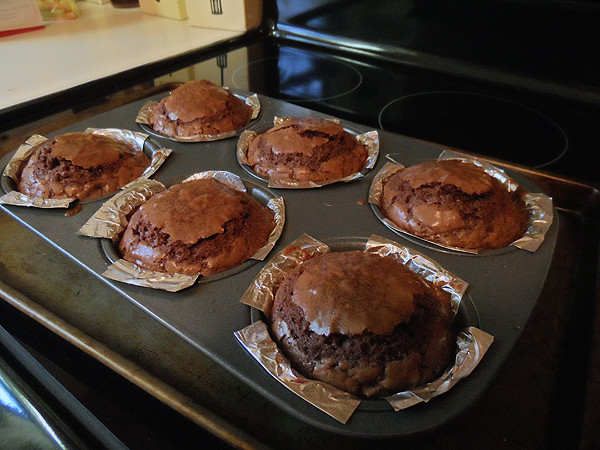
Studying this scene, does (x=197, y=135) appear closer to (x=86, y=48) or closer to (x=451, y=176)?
(x=451, y=176)

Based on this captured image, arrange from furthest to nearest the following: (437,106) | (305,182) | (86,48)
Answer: (86,48) < (437,106) < (305,182)

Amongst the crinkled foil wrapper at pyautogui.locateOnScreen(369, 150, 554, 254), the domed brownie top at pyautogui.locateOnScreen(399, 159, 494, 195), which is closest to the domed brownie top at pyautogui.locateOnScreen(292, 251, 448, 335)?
the crinkled foil wrapper at pyautogui.locateOnScreen(369, 150, 554, 254)

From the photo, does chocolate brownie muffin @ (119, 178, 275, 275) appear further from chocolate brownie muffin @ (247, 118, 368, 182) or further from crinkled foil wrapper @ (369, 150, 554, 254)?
crinkled foil wrapper @ (369, 150, 554, 254)

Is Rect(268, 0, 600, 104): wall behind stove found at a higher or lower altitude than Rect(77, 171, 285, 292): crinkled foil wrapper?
higher

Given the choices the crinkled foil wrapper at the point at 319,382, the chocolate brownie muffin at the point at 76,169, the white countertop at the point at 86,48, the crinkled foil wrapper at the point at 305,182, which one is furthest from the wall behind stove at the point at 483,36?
the chocolate brownie muffin at the point at 76,169

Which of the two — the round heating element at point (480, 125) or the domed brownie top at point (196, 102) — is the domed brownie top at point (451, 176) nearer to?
the round heating element at point (480, 125)

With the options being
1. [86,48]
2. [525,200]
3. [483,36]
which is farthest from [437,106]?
[86,48]
